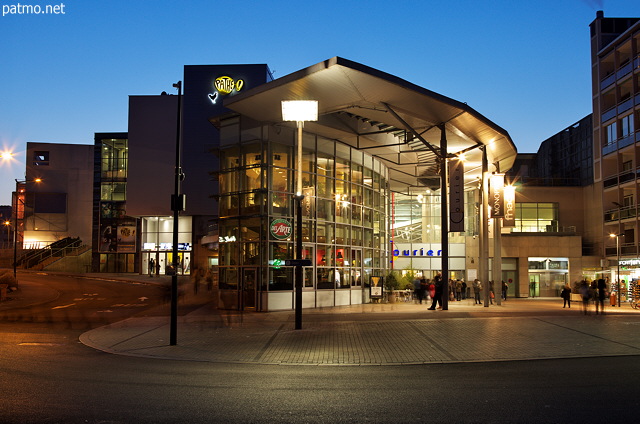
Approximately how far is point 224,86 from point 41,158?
31446 millimetres

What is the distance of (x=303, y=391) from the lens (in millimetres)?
9578

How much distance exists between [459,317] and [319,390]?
14493 mm

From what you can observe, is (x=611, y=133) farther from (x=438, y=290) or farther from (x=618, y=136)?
(x=438, y=290)

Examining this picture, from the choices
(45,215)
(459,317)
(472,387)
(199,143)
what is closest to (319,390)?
(472,387)

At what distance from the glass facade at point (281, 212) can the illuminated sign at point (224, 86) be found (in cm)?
3128

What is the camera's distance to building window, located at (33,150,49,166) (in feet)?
244

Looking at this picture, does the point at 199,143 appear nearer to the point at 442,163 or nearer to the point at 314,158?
the point at 314,158

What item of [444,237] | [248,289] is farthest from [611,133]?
[248,289]

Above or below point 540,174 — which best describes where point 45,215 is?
below

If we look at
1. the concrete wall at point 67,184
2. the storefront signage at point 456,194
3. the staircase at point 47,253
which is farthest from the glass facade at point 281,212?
the concrete wall at point 67,184

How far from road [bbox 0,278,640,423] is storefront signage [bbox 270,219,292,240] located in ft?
41.2

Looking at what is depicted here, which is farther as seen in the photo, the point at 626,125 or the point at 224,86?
the point at 224,86

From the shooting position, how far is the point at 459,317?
75.3 feet

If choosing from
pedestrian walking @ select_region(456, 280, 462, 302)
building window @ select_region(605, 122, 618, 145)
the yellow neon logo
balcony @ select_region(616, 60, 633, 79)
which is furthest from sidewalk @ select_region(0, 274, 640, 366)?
the yellow neon logo
